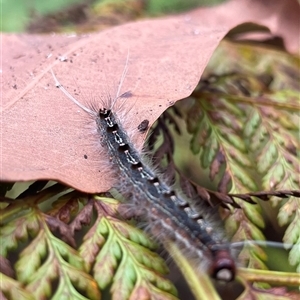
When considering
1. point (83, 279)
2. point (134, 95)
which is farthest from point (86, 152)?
point (83, 279)

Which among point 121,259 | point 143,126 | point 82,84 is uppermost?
point 82,84

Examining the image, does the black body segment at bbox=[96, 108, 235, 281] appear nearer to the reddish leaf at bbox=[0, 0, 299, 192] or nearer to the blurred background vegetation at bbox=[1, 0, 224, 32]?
the reddish leaf at bbox=[0, 0, 299, 192]

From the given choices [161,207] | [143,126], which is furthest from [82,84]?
[161,207]

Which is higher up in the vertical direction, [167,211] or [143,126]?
[143,126]

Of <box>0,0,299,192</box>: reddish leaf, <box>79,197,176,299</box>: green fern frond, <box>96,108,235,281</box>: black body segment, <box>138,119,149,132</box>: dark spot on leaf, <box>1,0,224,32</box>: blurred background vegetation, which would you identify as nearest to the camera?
<box>79,197,176,299</box>: green fern frond

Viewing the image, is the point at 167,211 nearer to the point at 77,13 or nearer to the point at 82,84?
the point at 82,84

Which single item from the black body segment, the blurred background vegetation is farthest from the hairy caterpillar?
the blurred background vegetation
